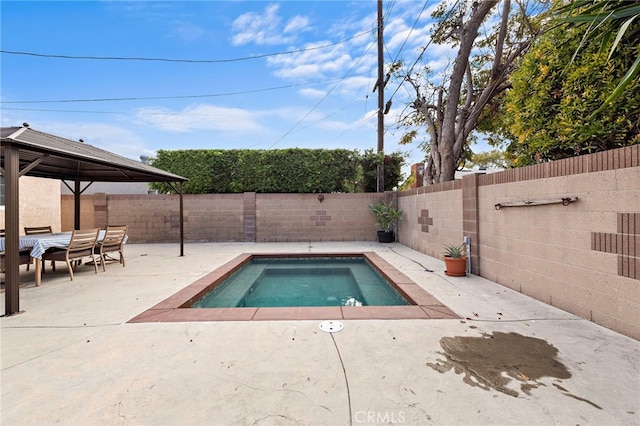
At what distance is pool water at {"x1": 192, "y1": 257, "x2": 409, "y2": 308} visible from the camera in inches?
161

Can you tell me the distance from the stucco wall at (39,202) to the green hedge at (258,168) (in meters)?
3.15

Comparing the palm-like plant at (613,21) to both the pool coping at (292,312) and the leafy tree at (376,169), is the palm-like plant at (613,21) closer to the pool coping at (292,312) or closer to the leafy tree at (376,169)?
the pool coping at (292,312)

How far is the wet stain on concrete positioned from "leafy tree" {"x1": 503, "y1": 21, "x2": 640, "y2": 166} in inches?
85.0

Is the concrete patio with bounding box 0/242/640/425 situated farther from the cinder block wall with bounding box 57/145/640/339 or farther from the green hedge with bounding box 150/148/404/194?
the green hedge with bounding box 150/148/404/194

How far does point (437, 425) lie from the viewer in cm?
142

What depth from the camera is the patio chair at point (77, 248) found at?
4.61 m

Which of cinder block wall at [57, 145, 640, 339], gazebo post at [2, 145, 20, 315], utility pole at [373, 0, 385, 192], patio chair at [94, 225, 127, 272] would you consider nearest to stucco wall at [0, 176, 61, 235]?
patio chair at [94, 225, 127, 272]

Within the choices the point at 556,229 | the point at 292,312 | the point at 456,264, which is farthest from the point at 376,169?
the point at 292,312

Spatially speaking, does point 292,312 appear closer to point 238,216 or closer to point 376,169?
point 238,216

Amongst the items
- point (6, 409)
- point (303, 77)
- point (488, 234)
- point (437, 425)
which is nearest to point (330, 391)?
point (437, 425)

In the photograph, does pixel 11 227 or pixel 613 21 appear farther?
pixel 11 227

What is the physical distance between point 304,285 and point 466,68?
26.6 feet

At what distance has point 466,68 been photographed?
317 inches

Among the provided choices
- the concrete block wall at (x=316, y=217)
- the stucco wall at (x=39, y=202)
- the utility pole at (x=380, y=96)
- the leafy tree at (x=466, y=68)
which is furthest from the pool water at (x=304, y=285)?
the stucco wall at (x=39, y=202)
